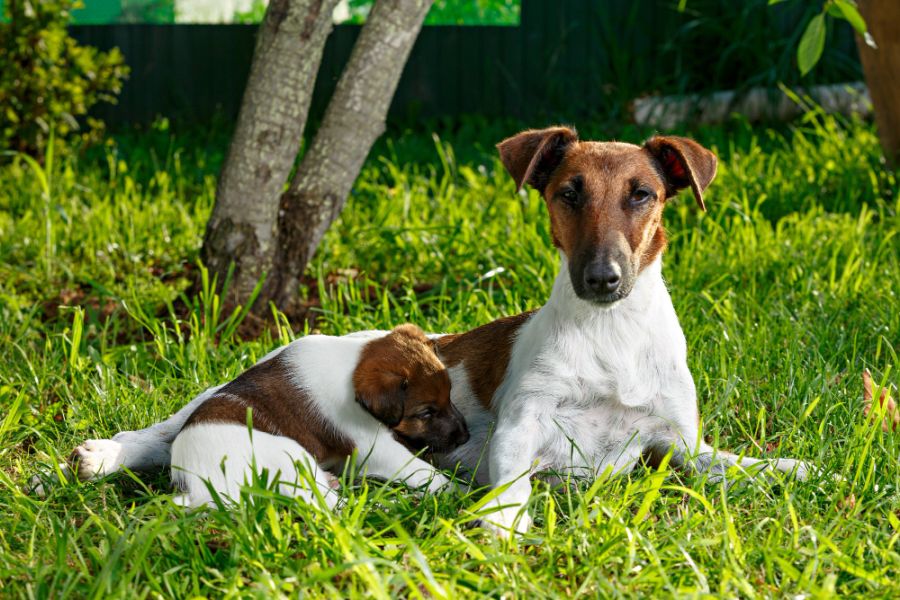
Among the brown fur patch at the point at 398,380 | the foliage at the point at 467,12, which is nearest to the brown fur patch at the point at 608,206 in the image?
the brown fur patch at the point at 398,380

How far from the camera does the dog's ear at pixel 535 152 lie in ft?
11.2

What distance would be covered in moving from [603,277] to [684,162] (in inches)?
22.6

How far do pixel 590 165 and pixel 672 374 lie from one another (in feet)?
2.38

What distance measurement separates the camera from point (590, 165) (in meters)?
3.33

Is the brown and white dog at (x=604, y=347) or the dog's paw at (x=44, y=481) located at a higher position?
the brown and white dog at (x=604, y=347)

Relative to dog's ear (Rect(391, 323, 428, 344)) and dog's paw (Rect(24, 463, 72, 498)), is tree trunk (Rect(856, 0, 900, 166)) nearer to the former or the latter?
dog's ear (Rect(391, 323, 428, 344))

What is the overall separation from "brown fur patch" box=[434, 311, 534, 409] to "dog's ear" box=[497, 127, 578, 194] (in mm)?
557

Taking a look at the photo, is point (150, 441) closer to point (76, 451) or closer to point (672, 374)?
point (76, 451)

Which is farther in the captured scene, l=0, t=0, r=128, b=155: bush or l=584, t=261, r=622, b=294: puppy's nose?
l=0, t=0, r=128, b=155: bush

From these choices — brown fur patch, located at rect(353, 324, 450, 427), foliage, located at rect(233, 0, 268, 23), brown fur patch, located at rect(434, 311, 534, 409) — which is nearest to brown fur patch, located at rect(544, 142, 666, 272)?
brown fur patch, located at rect(434, 311, 534, 409)

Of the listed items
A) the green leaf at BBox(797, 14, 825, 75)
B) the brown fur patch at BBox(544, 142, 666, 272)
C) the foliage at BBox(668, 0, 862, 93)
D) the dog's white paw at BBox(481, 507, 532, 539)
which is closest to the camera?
the dog's white paw at BBox(481, 507, 532, 539)

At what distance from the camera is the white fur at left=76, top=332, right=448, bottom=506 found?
3.13m

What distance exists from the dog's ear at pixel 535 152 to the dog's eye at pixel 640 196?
34cm

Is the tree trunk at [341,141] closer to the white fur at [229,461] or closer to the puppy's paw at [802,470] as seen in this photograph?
the white fur at [229,461]
